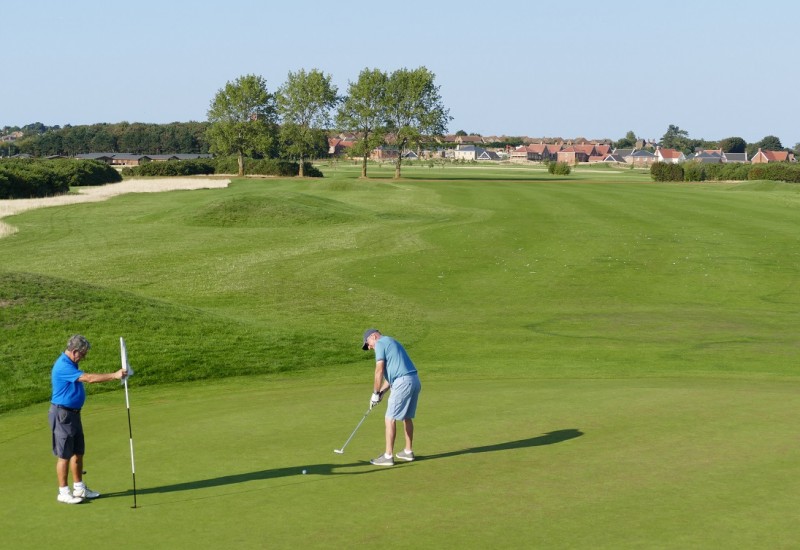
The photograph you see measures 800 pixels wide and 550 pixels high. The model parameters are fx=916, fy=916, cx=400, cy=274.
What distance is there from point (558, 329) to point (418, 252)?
1718cm

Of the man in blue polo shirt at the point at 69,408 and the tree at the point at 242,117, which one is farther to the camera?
the tree at the point at 242,117

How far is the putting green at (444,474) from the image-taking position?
949cm

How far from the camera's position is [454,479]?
454 inches

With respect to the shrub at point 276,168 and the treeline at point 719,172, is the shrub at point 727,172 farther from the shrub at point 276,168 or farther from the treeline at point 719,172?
the shrub at point 276,168

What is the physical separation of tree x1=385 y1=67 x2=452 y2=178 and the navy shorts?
113 meters

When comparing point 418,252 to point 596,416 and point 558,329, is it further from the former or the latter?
point 596,416

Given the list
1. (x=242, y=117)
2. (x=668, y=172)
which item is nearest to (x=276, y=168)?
(x=242, y=117)

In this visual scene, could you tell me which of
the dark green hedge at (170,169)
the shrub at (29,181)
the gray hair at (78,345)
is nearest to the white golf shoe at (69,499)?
the gray hair at (78,345)

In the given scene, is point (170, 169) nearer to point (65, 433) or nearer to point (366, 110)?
point (366, 110)

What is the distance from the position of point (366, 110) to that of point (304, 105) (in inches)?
619

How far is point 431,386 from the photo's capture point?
1836 cm

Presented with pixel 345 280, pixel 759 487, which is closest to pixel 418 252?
pixel 345 280

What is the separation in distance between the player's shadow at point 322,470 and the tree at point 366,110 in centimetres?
11171

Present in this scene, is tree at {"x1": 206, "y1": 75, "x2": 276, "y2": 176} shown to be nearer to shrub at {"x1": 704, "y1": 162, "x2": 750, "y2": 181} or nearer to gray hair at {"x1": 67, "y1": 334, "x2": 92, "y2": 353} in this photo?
shrub at {"x1": 704, "y1": 162, "x2": 750, "y2": 181}
